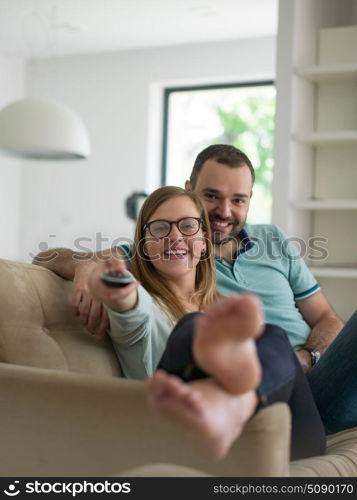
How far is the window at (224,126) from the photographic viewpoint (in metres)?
7.03

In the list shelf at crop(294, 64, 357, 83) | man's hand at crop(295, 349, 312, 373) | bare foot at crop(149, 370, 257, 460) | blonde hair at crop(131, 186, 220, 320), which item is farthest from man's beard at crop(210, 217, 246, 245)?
shelf at crop(294, 64, 357, 83)

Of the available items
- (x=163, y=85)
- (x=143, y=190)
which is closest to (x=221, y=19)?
(x=163, y=85)

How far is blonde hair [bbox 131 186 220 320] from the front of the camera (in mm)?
1897

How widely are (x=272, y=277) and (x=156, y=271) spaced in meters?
0.49

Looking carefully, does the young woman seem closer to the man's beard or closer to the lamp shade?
the man's beard

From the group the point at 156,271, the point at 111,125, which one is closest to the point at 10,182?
the point at 111,125

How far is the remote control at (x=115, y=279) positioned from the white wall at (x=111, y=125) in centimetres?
545

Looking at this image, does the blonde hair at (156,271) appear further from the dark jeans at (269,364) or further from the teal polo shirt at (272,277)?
the dark jeans at (269,364)

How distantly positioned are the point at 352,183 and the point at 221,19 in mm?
2294

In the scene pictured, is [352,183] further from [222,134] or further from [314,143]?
[222,134]

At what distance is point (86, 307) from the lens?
175 cm

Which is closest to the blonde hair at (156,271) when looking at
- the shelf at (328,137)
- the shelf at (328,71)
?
the shelf at (328,137)

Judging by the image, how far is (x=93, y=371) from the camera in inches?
69.4
